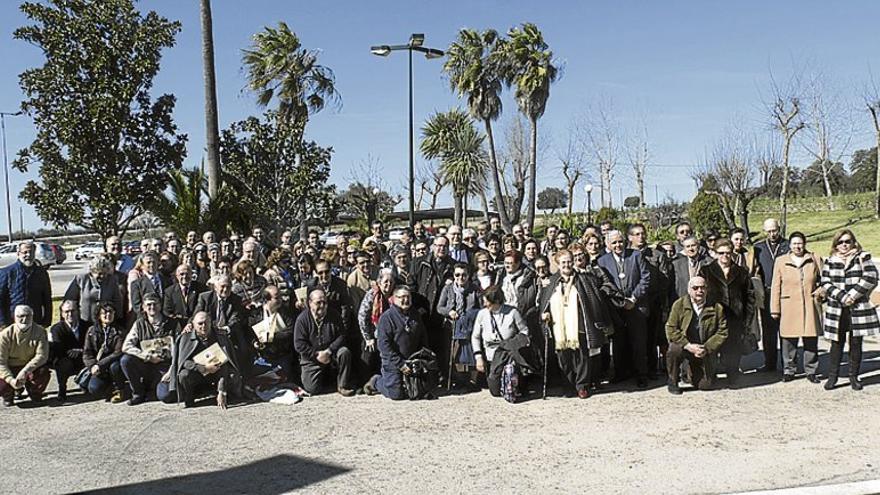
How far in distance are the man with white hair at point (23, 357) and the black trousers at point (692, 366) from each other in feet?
21.1

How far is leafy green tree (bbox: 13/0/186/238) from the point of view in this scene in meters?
13.7

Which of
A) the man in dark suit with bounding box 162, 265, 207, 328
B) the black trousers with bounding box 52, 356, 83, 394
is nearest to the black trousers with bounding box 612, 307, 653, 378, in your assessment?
the man in dark suit with bounding box 162, 265, 207, 328

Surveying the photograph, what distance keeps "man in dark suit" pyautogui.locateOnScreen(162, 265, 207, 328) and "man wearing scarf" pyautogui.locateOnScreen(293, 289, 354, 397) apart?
1.18 m

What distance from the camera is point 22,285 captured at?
865 cm

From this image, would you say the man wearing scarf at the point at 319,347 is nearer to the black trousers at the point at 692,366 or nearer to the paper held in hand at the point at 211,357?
the paper held in hand at the point at 211,357

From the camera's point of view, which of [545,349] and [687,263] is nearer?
[545,349]

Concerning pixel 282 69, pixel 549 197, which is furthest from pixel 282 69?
pixel 549 197

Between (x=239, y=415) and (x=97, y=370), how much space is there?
→ 1.74 meters

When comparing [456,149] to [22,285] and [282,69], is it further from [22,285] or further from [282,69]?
[22,285]

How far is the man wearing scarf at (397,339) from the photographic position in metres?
7.84

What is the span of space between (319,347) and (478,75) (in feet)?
92.2

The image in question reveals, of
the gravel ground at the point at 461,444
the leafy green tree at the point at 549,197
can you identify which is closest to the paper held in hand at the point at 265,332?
the gravel ground at the point at 461,444

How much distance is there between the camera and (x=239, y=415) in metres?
7.29

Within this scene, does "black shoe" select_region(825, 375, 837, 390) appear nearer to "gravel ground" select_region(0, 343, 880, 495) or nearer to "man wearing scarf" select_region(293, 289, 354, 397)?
"gravel ground" select_region(0, 343, 880, 495)
